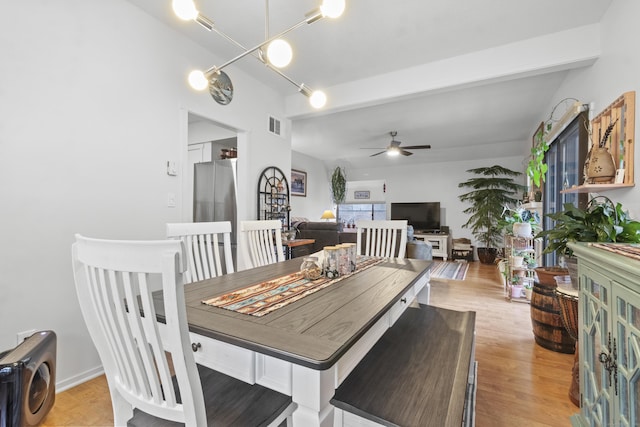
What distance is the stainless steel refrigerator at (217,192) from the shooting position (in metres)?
3.54

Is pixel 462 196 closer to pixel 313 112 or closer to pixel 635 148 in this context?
pixel 313 112

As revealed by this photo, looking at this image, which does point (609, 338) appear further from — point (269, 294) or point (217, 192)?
point (217, 192)

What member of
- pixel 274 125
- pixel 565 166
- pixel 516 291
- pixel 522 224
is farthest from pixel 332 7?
pixel 516 291

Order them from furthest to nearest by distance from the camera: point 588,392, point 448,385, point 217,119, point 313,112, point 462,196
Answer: point 462,196, point 313,112, point 217,119, point 588,392, point 448,385

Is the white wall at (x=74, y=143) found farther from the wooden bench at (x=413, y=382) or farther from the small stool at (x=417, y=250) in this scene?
the small stool at (x=417, y=250)

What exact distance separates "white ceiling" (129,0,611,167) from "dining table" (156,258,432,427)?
2081 mm

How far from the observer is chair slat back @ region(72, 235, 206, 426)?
667mm

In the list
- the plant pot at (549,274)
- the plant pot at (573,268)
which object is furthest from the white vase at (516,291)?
the plant pot at (573,268)

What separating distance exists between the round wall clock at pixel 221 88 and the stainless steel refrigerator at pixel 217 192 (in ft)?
2.61

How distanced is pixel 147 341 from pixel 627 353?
1.35m

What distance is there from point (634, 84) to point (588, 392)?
179 cm

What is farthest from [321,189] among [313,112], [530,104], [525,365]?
[525,365]

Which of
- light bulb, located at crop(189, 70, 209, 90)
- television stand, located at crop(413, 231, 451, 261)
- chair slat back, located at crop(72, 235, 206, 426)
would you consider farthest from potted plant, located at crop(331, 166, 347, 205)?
chair slat back, located at crop(72, 235, 206, 426)

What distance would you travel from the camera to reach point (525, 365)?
2072mm
